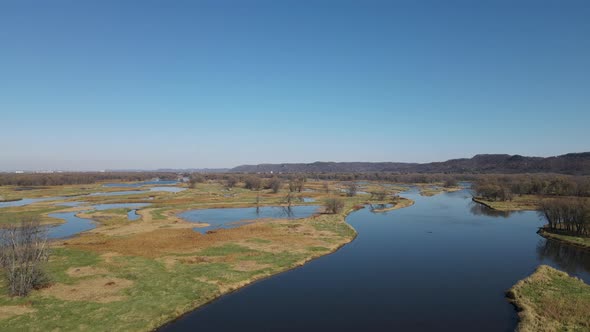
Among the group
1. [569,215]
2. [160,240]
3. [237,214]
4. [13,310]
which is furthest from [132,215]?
[569,215]

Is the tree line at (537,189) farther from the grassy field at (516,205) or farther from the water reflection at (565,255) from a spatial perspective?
the water reflection at (565,255)

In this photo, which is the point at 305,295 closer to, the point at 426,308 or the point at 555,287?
the point at 426,308

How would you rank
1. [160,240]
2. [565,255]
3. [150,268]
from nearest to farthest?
[150,268] → [565,255] → [160,240]

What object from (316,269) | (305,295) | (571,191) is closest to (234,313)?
(305,295)

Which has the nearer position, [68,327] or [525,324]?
[68,327]

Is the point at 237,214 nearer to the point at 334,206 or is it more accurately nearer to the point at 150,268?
the point at 334,206
